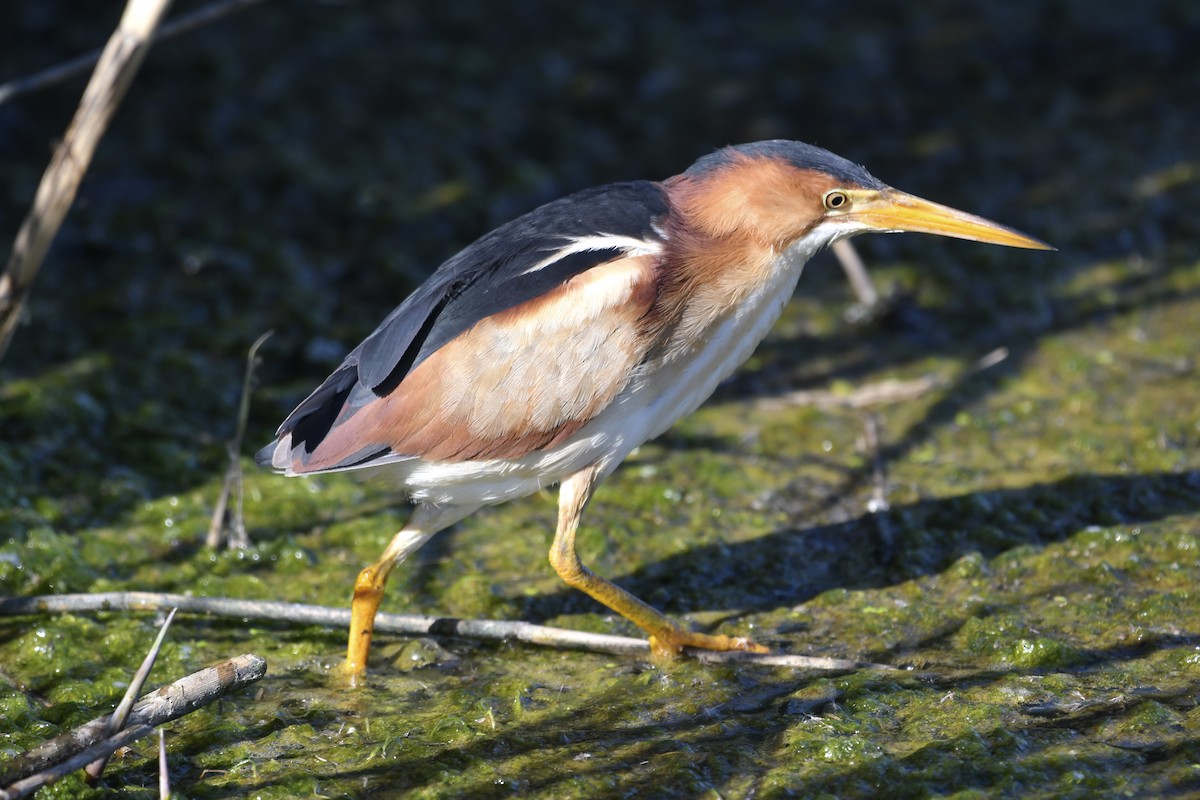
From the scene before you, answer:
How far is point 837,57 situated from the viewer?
6734 mm

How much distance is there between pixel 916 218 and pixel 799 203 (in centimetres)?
31

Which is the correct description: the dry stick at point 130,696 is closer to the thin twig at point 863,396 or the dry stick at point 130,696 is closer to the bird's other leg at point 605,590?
the bird's other leg at point 605,590

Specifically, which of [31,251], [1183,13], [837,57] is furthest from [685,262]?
[1183,13]

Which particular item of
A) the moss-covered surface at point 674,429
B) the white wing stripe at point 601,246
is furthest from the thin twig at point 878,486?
the white wing stripe at point 601,246

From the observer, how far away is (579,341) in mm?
3250

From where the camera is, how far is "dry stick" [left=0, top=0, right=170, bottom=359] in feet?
10.3

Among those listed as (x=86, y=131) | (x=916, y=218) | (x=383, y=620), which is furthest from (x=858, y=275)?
(x=86, y=131)

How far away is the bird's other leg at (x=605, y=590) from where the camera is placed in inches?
135

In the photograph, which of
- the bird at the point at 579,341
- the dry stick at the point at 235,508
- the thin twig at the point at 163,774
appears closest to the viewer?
the thin twig at the point at 163,774

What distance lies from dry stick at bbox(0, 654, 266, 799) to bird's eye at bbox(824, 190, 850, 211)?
1.76 m

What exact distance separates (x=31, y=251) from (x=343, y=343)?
183cm

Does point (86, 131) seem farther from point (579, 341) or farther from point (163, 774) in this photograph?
point (163, 774)

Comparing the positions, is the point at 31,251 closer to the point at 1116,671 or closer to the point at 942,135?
the point at 1116,671

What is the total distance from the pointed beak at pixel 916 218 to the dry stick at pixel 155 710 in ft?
6.01
